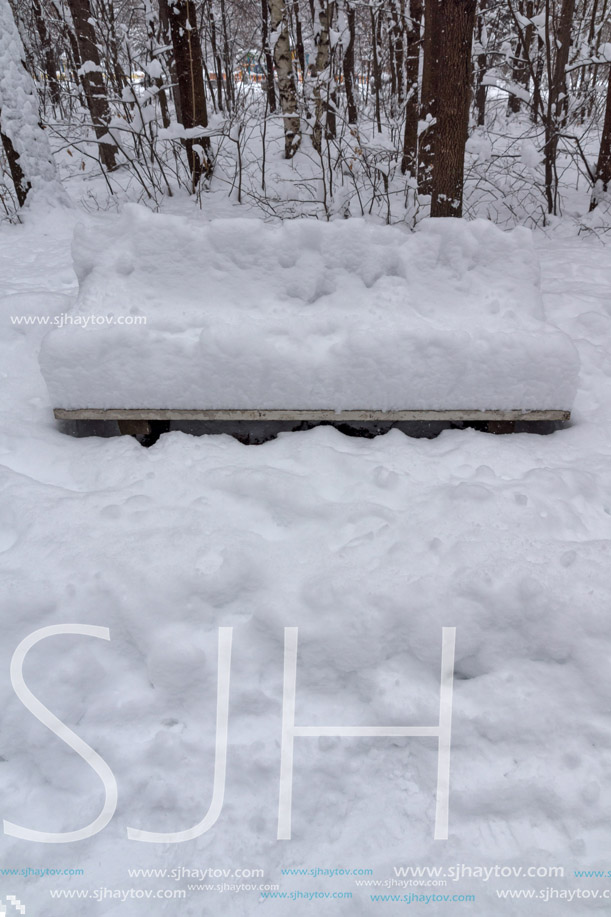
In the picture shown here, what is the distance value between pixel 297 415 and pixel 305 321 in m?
0.52

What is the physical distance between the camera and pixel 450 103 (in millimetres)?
4320

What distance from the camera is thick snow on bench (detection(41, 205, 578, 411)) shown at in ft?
9.00

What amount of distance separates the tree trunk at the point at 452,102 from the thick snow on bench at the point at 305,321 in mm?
1921

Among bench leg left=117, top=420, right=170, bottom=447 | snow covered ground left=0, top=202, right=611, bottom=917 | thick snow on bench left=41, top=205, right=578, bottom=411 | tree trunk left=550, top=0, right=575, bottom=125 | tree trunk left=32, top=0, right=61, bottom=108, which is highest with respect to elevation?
tree trunk left=32, top=0, right=61, bottom=108

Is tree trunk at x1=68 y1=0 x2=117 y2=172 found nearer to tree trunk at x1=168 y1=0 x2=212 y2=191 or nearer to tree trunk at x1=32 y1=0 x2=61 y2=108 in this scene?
tree trunk at x1=168 y1=0 x2=212 y2=191

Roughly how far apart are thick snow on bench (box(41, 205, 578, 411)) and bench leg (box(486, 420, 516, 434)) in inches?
6.1

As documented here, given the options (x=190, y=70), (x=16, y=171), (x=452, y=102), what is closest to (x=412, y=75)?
(x=190, y=70)

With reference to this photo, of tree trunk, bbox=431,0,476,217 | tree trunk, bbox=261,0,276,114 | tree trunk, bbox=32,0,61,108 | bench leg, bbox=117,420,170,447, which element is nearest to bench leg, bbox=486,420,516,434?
bench leg, bbox=117,420,170,447

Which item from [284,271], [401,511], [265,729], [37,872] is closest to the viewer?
[37,872]

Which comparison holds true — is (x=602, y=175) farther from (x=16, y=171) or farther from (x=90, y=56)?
(x=90, y=56)

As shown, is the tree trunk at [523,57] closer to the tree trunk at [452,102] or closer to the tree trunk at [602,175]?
the tree trunk at [602,175]

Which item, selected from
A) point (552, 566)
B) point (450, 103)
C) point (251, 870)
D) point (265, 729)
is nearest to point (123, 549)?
point (265, 729)

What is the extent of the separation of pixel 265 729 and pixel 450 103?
15.4 feet

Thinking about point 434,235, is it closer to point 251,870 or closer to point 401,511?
point 401,511
